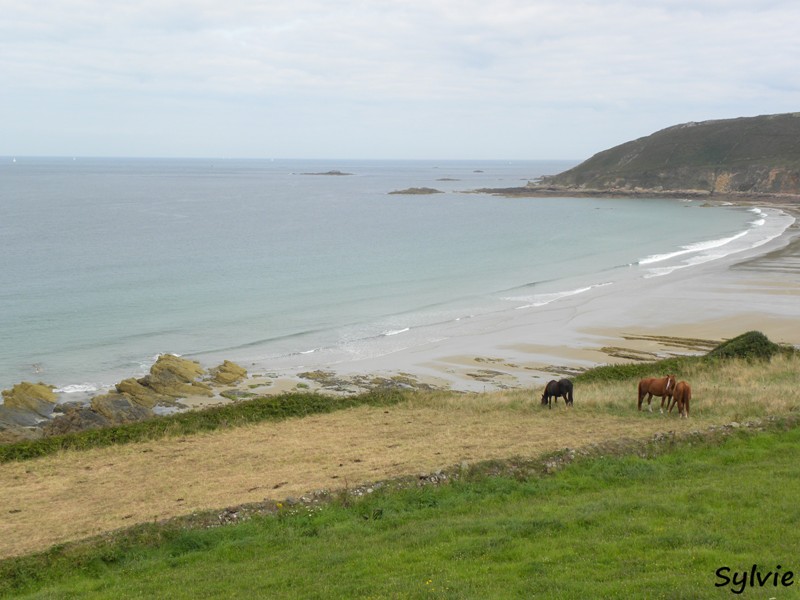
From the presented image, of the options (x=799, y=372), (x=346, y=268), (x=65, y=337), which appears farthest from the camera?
(x=346, y=268)

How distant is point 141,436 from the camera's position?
2219 cm

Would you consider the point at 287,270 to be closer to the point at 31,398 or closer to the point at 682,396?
the point at 31,398

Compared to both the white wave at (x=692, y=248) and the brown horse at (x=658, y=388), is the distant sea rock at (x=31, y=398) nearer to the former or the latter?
the brown horse at (x=658, y=388)

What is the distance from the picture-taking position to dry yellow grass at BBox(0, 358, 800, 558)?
1588 centimetres

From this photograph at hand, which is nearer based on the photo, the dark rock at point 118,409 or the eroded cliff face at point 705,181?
the dark rock at point 118,409

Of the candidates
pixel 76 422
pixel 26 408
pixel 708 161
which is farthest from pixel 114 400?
pixel 708 161

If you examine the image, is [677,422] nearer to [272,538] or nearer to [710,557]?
[710,557]

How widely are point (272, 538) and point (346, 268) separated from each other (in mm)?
54784

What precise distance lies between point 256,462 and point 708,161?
543 feet

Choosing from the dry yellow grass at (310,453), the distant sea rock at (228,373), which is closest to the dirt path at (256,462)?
the dry yellow grass at (310,453)

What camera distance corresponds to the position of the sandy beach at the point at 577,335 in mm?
33438

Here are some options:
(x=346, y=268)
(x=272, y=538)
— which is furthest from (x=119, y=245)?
(x=272, y=538)

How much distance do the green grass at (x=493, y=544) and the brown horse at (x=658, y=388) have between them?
176 inches

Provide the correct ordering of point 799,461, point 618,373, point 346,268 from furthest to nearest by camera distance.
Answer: point 346,268, point 618,373, point 799,461
